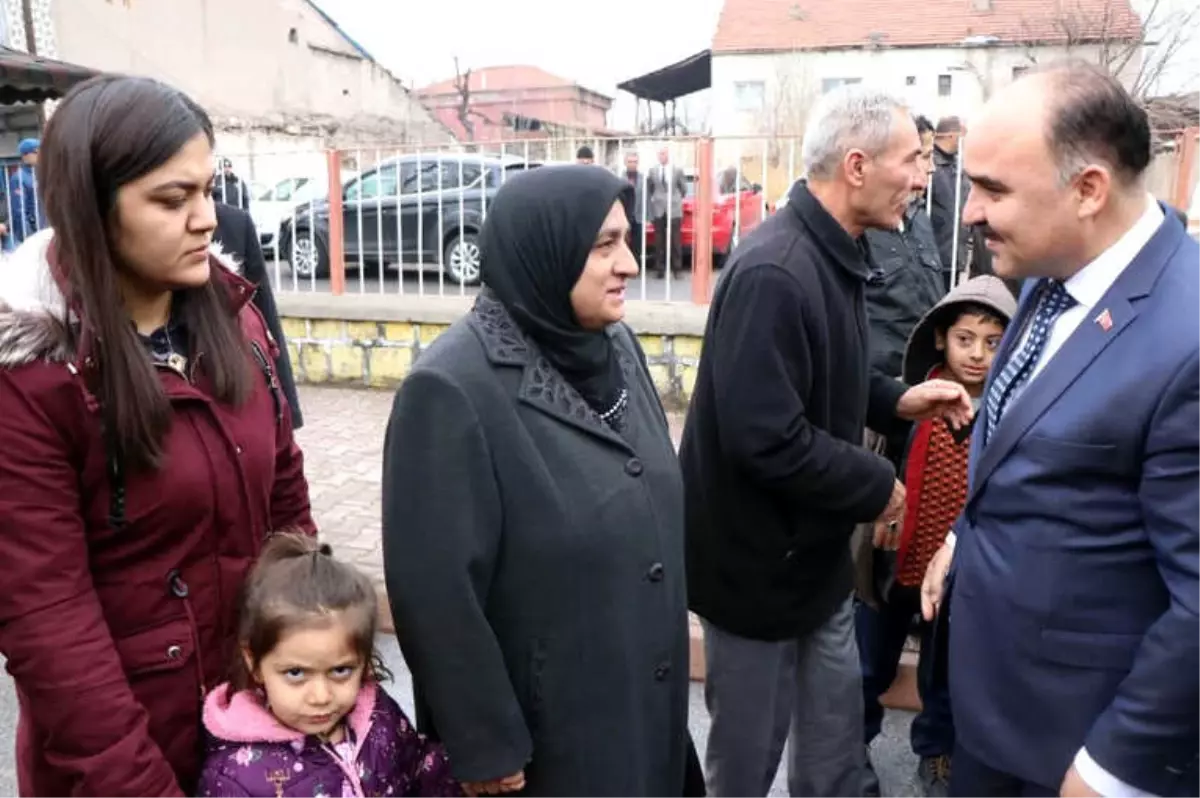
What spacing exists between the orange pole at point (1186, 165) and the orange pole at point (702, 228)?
2880 mm

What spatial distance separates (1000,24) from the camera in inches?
1292

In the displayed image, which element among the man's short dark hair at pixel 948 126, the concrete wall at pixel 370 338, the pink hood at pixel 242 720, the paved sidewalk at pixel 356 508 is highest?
the man's short dark hair at pixel 948 126

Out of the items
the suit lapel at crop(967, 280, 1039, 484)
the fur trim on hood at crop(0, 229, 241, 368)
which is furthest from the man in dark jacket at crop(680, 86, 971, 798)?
the fur trim on hood at crop(0, 229, 241, 368)

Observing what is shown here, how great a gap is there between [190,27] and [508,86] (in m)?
35.5

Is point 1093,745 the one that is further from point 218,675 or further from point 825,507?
point 218,675

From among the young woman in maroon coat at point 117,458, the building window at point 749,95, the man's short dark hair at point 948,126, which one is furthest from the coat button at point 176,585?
the building window at point 749,95

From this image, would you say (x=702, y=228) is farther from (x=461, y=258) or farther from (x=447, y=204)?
(x=447, y=204)

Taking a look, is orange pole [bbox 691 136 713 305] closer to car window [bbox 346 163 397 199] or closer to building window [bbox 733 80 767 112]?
car window [bbox 346 163 397 199]

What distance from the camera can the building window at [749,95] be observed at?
35031 mm

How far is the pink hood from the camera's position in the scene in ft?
5.78

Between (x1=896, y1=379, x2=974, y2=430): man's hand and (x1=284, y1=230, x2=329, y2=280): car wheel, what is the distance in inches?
257

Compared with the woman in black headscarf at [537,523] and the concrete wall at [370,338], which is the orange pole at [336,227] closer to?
the concrete wall at [370,338]

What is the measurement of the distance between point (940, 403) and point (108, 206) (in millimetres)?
2035

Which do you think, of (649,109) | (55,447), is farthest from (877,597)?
(649,109)
